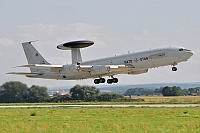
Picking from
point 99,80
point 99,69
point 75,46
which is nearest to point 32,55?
point 99,80

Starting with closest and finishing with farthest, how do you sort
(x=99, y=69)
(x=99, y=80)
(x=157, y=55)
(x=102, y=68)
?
(x=157, y=55) < (x=102, y=68) < (x=99, y=69) < (x=99, y=80)

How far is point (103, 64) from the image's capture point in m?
70.1

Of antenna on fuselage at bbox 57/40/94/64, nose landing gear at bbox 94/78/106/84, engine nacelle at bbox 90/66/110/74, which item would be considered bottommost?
nose landing gear at bbox 94/78/106/84

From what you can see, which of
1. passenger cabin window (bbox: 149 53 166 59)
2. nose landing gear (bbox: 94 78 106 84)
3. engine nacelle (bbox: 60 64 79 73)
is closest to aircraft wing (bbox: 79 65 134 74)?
engine nacelle (bbox: 60 64 79 73)

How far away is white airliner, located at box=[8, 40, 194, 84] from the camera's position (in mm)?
63750

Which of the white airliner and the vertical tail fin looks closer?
the white airliner

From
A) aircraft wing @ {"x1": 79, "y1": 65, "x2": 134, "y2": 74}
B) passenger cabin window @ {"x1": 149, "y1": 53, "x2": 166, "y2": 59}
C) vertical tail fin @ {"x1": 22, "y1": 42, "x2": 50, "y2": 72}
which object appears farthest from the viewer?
vertical tail fin @ {"x1": 22, "y1": 42, "x2": 50, "y2": 72}

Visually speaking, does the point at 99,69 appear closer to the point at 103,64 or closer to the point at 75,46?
the point at 103,64

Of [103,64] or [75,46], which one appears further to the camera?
[103,64]

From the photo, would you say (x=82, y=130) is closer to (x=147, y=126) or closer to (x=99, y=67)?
(x=147, y=126)

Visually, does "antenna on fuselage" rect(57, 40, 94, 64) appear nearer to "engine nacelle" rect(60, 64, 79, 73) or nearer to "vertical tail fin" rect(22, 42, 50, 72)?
"engine nacelle" rect(60, 64, 79, 73)

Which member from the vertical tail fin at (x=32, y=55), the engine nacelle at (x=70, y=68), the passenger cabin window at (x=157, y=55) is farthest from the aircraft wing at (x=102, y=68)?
the vertical tail fin at (x=32, y=55)

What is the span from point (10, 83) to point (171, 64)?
35557 mm

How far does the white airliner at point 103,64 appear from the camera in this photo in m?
63.8
